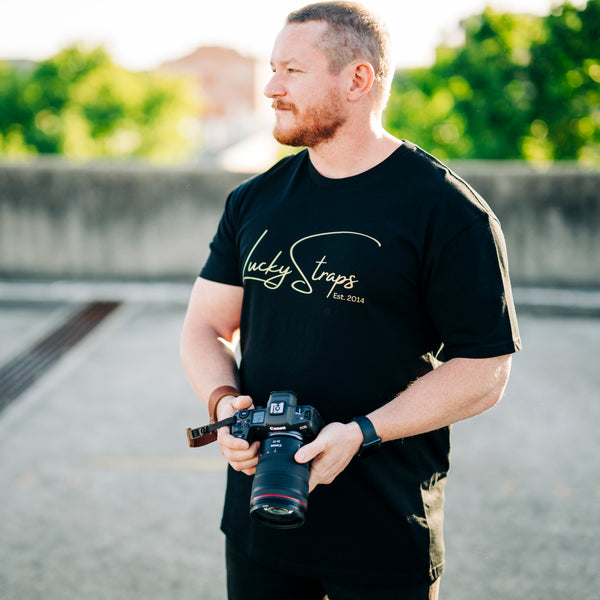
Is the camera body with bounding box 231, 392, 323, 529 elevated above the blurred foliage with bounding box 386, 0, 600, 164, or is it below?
below

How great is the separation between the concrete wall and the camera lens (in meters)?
6.22

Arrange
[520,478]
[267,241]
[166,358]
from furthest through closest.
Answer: [166,358], [520,478], [267,241]

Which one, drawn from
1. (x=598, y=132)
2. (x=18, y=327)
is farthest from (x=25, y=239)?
(x=598, y=132)

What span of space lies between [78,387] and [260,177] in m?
3.84

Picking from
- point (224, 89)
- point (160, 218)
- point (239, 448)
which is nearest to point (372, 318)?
point (239, 448)

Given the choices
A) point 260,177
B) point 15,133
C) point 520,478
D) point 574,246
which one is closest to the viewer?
point 260,177

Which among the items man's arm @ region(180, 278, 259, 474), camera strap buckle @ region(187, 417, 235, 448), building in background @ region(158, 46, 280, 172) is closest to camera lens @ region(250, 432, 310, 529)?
camera strap buckle @ region(187, 417, 235, 448)

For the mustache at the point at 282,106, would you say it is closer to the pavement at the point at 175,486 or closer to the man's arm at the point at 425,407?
the man's arm at the point at 425,407

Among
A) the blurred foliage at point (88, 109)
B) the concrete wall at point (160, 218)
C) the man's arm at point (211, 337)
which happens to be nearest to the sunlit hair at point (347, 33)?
the man's arm at point (211, 337)

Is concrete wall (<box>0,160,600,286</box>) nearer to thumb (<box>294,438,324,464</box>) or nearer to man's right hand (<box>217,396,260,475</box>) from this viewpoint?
man's right hand (<box>217,396,260,475</box>)

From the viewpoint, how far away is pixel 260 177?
1.77 metres

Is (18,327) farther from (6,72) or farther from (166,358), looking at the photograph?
(6,72)

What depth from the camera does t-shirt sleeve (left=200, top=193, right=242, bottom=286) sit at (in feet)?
5.89

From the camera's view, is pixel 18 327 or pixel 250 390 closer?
pixel 250 390
